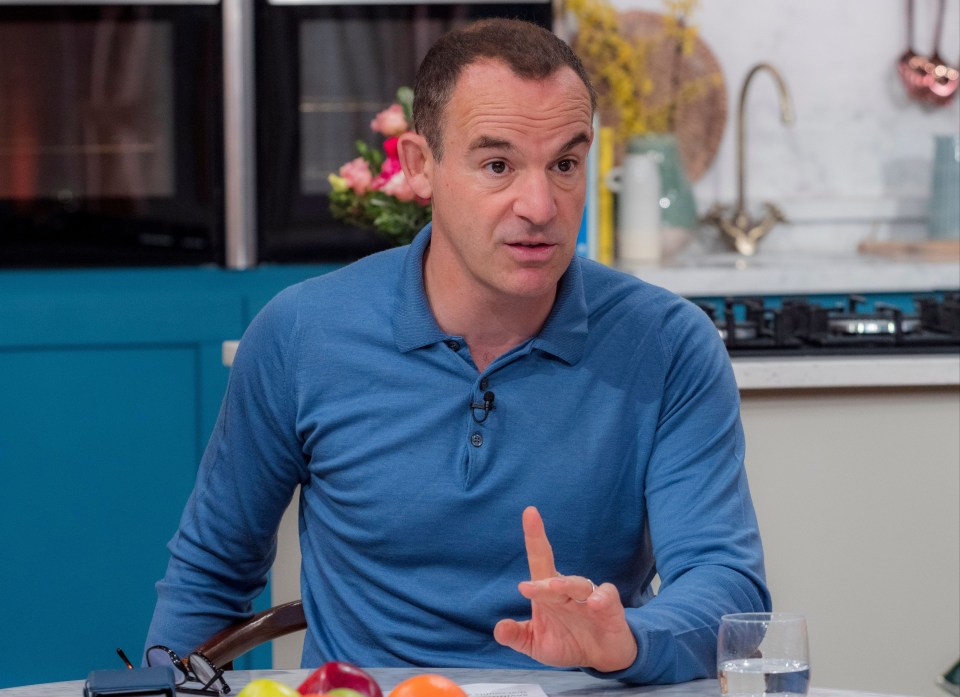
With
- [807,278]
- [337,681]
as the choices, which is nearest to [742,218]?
[807,278]

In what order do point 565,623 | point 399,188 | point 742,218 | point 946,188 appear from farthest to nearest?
point 742,218, point 946,188, point 399,188, point 565,623

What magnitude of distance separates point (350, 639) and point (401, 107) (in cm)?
120

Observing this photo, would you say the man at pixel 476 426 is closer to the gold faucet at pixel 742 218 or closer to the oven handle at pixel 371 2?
the oven handle at pixel 371 2

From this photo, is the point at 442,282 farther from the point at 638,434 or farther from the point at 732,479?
the point at 732,479

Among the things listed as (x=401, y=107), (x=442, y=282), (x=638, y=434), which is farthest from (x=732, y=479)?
Result: (x=401, y=107)

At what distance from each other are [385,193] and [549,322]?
924mm

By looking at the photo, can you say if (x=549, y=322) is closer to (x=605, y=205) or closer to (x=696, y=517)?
(x=696, y=517)

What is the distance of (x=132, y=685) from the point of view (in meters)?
1.06

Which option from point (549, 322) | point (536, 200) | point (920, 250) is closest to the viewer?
point (536, 200)

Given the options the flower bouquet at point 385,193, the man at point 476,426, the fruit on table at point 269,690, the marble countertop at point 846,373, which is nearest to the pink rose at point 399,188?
the flower bouquet at point 385,193

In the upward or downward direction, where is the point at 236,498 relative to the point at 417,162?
downward

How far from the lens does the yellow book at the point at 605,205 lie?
134 inches

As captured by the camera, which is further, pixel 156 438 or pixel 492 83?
pixel 156 438

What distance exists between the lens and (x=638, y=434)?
150cm
